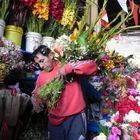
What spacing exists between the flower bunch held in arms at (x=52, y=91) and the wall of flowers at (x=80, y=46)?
250mm

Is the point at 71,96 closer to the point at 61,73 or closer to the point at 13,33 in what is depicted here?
the point at 61,73

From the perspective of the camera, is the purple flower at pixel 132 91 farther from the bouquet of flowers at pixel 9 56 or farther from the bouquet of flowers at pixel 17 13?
the bouquet of flowers at pixel 17 13

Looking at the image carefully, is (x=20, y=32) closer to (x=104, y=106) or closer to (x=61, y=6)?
(x=61, y=6)

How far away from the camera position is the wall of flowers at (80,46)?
10.5ft

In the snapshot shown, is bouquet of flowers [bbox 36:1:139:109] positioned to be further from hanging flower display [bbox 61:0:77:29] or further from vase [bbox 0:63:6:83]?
hanging flower display [bbox 61:0:77:29]

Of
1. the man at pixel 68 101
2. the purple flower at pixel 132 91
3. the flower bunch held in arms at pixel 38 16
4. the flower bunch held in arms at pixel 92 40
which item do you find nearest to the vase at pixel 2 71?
the man at pixel 68 101

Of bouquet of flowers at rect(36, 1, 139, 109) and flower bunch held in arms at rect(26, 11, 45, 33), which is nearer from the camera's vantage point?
bouquet of flowers at rect(36, 1, 139, 109)

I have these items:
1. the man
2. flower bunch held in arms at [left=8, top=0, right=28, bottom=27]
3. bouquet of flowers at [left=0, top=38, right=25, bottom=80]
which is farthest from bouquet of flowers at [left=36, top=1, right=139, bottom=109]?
flower bunch held in arms at [left=8, top=0, right=28, bottom=27]

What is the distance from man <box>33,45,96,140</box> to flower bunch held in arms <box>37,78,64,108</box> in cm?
5

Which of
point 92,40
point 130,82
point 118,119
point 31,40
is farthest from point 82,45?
point 130,82

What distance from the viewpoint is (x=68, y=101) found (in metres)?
3.14

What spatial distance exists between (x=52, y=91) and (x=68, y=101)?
0.19 m

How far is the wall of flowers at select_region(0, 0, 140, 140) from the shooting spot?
3.19 m

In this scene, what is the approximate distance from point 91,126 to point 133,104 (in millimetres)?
565
